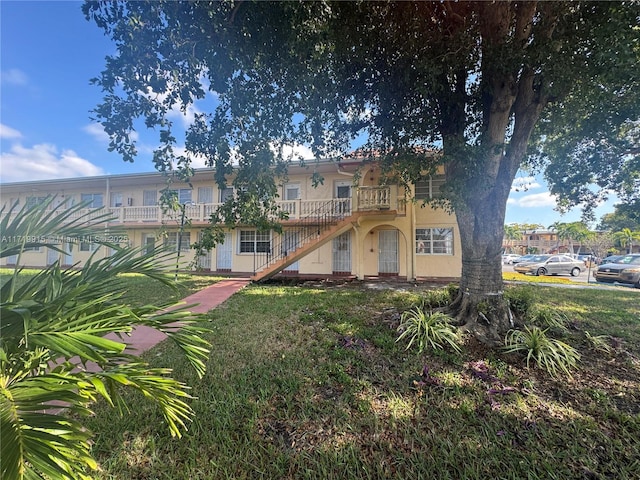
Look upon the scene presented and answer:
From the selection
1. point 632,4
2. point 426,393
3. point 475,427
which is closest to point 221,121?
point 426,393

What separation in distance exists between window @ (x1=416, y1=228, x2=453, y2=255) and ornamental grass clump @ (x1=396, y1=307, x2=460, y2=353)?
9118 mm

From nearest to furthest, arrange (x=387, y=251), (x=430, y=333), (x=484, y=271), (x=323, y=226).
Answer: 1. (x=430, y=333)
2. (x=484, y=271)
3. (x=323, y=226)
4. (x=387, y=251)

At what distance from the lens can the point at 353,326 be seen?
17.9 feet

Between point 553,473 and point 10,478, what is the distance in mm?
3574

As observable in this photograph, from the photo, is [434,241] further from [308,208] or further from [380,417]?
[380,417]

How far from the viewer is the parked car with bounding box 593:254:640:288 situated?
15266 mm

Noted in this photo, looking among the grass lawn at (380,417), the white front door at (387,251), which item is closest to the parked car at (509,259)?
the white front door at (387,251)

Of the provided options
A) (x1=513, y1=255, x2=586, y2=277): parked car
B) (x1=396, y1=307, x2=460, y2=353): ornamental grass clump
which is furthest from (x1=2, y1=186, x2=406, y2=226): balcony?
(x1=513, y1=255, x2=586, y2=277): parked car

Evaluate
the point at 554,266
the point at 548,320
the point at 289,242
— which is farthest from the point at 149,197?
the point at 554,266

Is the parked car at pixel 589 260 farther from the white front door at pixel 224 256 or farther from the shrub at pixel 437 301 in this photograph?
the white front door at pixel 224 256

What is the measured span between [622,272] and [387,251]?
13945 mm

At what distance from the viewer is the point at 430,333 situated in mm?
4684

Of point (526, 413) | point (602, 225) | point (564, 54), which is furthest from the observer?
point (602, 225)

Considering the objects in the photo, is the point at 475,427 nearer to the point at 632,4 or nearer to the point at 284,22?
the point at 284,22
